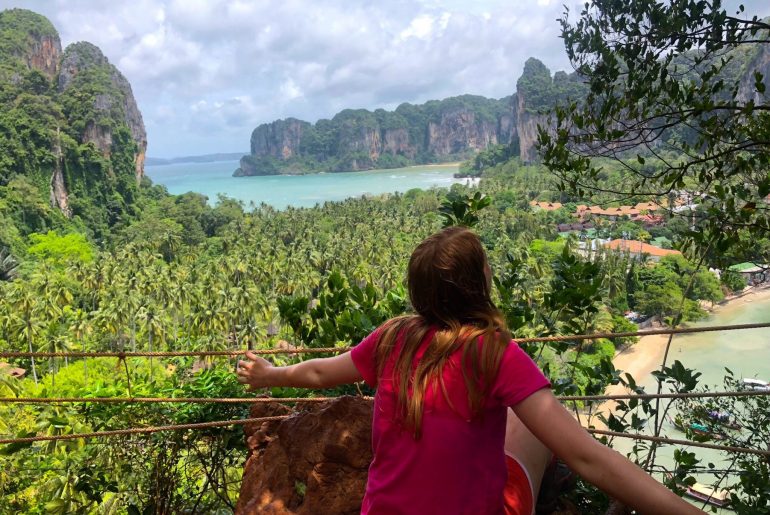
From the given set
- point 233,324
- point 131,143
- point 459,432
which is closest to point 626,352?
point 233,324

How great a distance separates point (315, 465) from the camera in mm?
2125

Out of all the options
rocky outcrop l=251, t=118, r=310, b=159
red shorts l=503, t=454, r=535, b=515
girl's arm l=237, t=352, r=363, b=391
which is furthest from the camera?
rocky outcrop l=251, t=118, r=310, b=159

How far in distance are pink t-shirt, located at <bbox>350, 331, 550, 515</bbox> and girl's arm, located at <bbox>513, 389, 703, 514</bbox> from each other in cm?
4

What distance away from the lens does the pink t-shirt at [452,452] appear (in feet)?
3.79

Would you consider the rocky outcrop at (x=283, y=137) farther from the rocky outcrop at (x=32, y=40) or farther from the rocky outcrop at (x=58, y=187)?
the rocky outcrop at (x=58, y=187)

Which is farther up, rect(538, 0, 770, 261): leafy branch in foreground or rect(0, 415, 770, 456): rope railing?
rect(538, 0, 770, 261): leafy branch in foreground

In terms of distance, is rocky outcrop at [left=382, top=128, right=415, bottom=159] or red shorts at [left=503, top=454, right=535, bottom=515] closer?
red shorts at [left=503, top=454, right=535, bottom=515]

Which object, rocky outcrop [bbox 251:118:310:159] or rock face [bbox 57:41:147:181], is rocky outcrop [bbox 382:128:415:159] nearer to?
rocky outcrop [bbox 251:118:310:159]

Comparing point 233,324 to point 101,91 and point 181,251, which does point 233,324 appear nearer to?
point 181,251

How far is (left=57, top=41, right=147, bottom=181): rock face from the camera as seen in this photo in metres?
69.9

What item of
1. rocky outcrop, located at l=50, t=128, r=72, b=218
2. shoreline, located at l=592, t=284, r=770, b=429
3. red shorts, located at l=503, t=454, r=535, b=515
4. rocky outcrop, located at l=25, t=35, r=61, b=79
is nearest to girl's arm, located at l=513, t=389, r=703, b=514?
red shorts, located at l=503, t=454, r=535, b=515

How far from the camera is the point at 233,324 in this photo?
26234mm

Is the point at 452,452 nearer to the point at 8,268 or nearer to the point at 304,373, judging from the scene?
the point at 304,373

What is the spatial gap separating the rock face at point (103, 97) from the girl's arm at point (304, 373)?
76353 millimetres
